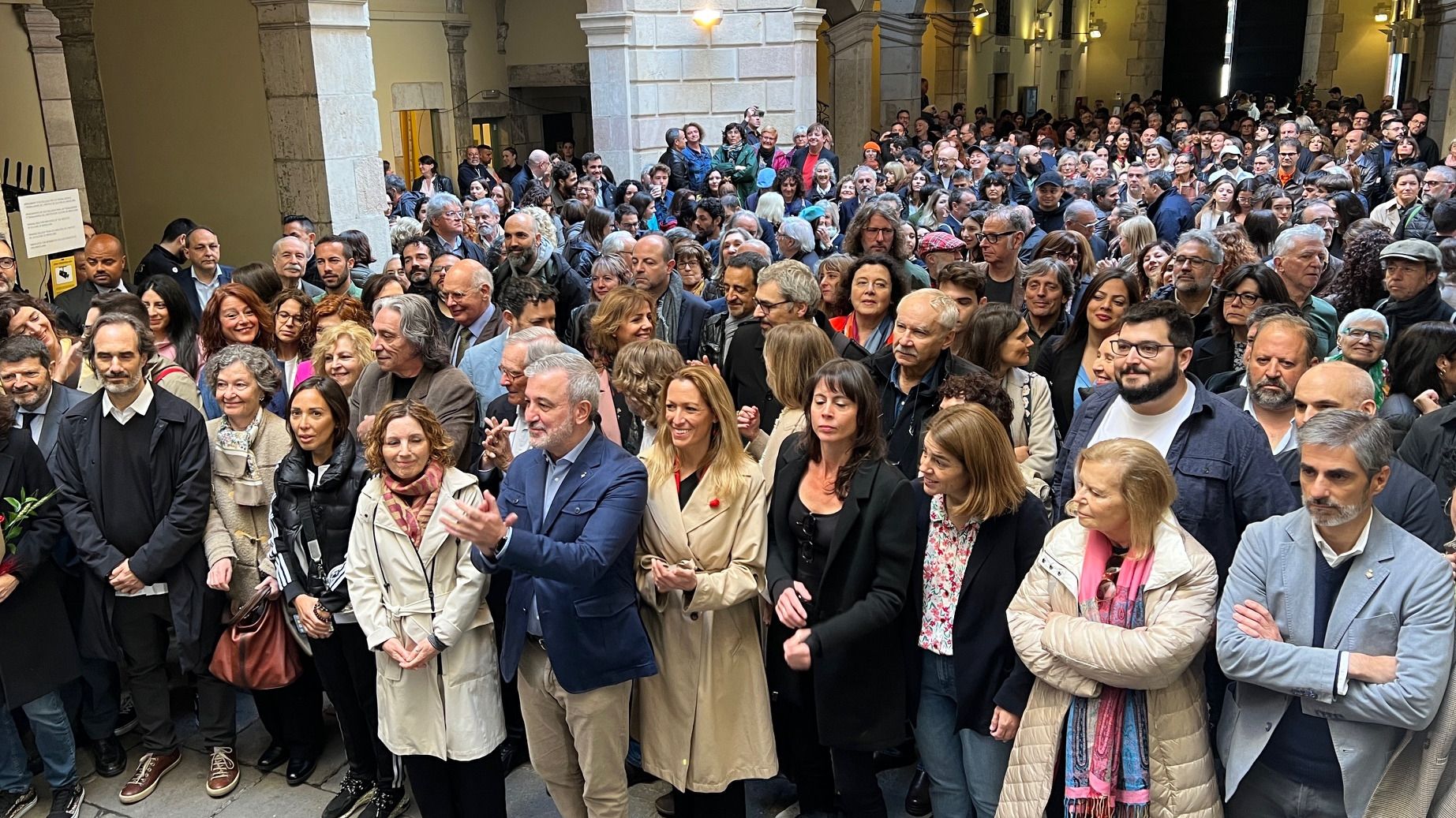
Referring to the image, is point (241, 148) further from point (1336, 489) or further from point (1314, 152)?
point (1314, 152)

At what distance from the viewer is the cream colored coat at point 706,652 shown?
3.58m

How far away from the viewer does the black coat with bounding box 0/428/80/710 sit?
420 centimetres

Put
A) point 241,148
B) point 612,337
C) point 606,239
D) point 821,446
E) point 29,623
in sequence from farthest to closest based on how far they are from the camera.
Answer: point 241,148
point 606,239
point 612,337
point 29,623
point 821,446

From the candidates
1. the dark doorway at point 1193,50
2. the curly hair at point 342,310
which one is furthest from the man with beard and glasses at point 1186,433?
the dark doorway at point 1193,50

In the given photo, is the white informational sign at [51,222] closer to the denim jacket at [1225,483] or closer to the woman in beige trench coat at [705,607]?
the woman in beige trench coat at [705,607]

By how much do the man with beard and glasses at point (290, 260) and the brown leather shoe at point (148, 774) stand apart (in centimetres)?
277

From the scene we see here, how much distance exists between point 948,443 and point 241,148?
26.4ft

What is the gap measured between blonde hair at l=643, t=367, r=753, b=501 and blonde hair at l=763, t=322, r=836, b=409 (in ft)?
2.11

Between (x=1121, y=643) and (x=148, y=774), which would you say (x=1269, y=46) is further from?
(x=148, y=774)

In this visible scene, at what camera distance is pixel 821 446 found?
365 cm

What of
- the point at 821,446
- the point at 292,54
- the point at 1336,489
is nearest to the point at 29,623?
the point at 821,446

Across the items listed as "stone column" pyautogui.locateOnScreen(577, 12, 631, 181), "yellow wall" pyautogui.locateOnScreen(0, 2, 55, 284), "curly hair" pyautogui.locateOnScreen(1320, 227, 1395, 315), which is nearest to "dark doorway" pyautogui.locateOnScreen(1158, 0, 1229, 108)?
"stone column" pyautogui.locateOnScreen(577, 12, 631, 181)

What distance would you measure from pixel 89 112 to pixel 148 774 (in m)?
7.89

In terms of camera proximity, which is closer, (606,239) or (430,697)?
(430,697)
